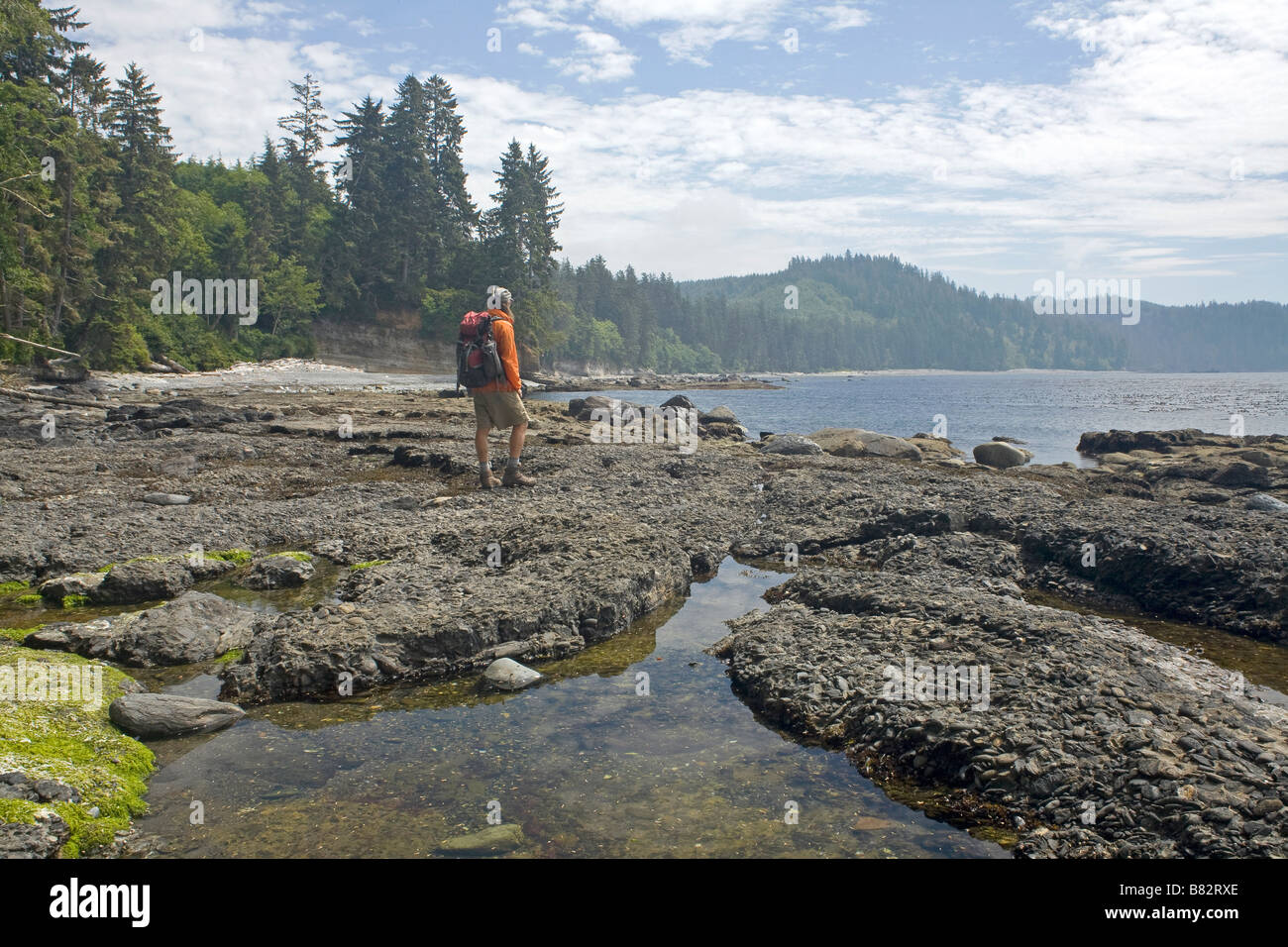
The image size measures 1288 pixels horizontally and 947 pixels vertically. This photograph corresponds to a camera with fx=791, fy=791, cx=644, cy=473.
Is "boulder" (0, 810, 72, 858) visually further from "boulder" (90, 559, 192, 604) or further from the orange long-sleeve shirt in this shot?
the orange long-sleeve shirt

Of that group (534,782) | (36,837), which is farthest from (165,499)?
(534,782)

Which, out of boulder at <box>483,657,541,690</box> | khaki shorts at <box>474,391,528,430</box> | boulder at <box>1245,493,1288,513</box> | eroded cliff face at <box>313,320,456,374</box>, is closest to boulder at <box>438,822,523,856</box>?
boulder at <box>483,657,541,690</box>

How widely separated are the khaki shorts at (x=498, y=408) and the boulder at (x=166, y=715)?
8532mm

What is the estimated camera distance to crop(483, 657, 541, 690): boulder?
268 inches

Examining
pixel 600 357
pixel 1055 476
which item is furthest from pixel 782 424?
pixel 600 357

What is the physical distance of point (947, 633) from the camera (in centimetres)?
726

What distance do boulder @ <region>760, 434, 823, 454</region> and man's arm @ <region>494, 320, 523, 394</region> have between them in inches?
522

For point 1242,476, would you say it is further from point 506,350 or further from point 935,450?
point 506,350

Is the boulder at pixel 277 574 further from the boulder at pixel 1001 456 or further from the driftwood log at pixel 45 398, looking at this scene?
the boulder at pixel 1001 456

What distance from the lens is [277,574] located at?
9.53m

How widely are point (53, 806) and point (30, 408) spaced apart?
28.1 meters

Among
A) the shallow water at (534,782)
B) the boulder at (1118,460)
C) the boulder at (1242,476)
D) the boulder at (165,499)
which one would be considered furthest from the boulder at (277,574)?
the boulder at (1118,460)

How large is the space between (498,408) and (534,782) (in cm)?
970

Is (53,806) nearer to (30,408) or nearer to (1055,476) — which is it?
(1055,476)
